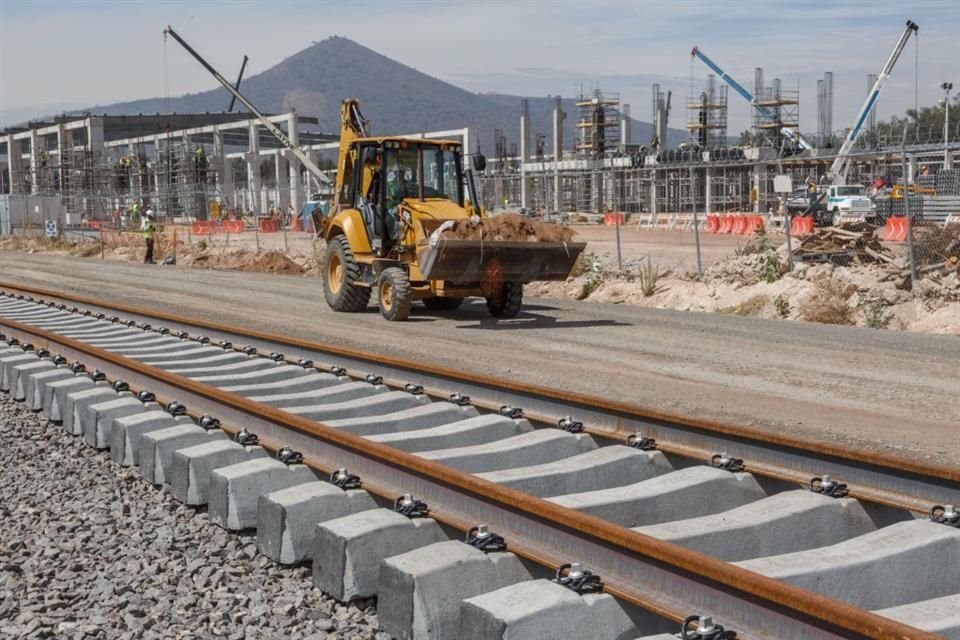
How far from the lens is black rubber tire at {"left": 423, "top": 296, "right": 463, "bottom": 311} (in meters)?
18.6

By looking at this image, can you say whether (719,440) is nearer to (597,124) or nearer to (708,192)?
(708,192)

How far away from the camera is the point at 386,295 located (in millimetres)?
16938

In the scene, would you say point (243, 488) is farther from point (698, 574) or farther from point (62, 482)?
point (698, 574)

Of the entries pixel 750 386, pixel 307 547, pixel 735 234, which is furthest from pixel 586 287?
pixel 735 234

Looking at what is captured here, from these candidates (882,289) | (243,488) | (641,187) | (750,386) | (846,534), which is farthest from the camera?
(641,187)

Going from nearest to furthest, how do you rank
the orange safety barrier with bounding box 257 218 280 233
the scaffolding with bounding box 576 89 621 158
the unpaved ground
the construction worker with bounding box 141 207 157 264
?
the unpaved ground < the construction worker with bounding box 141 207 157 264 < the orange safety barrier with bounding box 257 218 280 233 < the scaffolding with bounding box 576 89 621 158

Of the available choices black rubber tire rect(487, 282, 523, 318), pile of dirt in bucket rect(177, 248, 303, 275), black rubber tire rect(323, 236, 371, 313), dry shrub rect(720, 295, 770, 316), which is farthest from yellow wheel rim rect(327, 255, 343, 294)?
pile of dirt in bucket rect(177, 248, 303, 275)

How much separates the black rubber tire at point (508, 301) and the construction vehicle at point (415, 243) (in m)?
0.01

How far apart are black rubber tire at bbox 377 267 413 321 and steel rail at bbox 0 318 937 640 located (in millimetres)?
9399

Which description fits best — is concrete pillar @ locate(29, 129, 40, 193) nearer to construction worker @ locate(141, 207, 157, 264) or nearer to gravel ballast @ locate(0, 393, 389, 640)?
construction worker @ locate(141, 207, 157, 264)

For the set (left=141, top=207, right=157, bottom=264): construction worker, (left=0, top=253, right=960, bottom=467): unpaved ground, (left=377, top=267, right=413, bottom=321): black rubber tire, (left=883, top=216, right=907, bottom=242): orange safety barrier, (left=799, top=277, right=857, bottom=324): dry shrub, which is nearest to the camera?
(left=0, top=253, right=960, bottom=467): unpaved ground

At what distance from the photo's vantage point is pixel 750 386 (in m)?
10.9

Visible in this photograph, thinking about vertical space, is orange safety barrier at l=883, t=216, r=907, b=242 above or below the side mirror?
below

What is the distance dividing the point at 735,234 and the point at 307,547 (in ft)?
127
